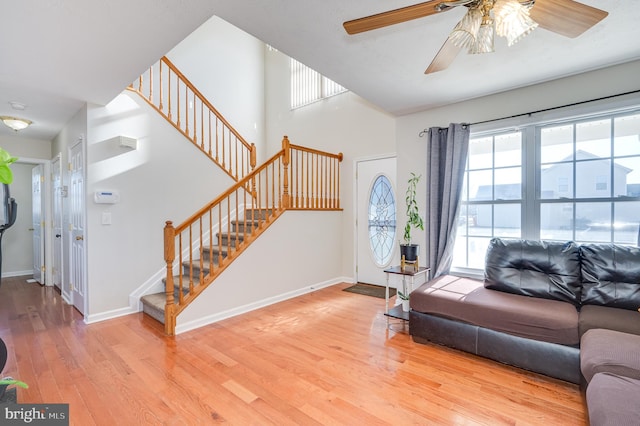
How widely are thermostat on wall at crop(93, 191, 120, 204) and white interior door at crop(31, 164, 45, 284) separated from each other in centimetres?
262

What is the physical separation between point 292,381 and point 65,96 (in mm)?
3526

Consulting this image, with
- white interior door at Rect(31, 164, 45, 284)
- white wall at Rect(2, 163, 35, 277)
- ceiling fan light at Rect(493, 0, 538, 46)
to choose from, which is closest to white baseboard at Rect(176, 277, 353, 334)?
ceiling fan light at Rect(493, 0, 538, 46)

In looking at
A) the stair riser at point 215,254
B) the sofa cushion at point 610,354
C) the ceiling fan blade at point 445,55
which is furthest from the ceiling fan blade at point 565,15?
the stair riser at point 215,254

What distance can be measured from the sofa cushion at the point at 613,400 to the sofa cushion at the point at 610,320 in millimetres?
696

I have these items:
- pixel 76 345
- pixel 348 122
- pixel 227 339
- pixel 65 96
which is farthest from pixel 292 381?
pixel 348 122

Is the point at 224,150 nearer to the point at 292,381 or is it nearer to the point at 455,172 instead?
the point at 455,172

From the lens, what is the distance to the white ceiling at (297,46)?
184cm

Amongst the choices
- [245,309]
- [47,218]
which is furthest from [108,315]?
[47,218]

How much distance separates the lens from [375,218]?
477 centimetres

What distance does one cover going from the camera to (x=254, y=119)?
596cm

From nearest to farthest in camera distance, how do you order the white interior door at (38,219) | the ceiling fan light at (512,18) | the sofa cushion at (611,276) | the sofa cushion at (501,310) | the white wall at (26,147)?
the ceiling fan light at (512,18) → the sofa cushion at (501,310) → the sofa cushion at (611,276) → the white wall at (26,147) → the white interior door at (38,219)

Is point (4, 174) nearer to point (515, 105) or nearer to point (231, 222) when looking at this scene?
point (231, 222)

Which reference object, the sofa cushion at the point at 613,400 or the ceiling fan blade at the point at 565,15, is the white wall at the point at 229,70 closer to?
the ceiling fan blade at the point at 565,15
